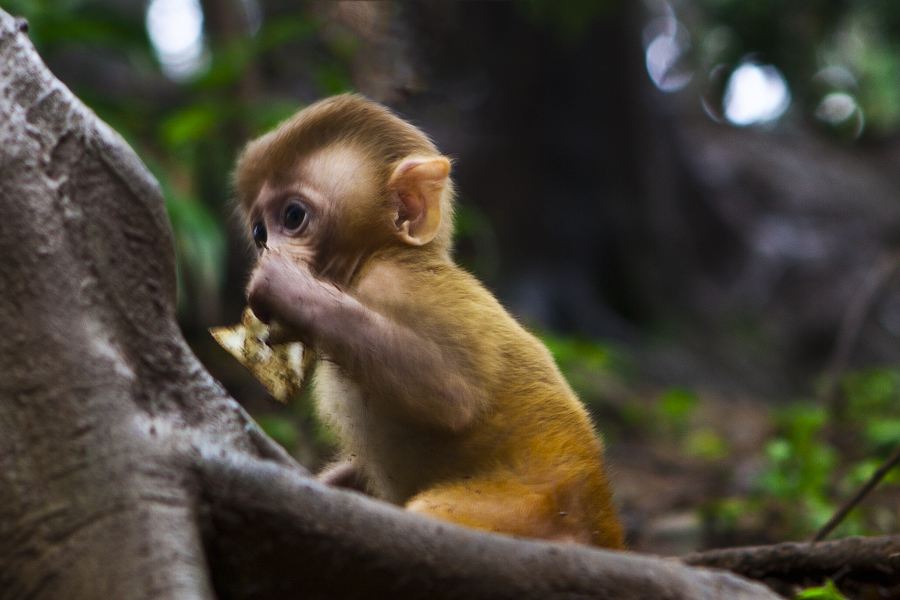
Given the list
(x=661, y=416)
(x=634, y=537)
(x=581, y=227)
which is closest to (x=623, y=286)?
(x=581, y=227)

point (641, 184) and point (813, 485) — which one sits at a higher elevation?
point (641, 184)

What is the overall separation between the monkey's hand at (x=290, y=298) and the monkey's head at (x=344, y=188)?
0.26 metres

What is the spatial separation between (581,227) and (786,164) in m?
3.54

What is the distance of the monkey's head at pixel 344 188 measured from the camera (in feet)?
9.87

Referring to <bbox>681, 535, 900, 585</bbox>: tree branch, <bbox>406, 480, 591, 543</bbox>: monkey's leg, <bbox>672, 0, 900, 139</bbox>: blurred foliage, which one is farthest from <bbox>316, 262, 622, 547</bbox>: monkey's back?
<bbox>672, 0, 900, 139</bbox>: blurred foliage

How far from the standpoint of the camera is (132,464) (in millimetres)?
1965

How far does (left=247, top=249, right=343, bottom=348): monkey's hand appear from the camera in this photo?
266 cm

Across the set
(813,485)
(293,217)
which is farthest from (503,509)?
(813,485)

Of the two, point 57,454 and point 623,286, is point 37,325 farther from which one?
point 623,286

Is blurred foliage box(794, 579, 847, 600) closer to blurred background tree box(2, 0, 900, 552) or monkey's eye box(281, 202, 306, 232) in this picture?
monkey's eye box(281, 202, 306, 232)

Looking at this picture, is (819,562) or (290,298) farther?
(819,562)

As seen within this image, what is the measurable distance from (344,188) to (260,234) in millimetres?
316

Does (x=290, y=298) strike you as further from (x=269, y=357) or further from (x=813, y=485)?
(x=813, y=485)

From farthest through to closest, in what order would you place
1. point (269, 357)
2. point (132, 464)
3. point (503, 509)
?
point (269, 357), point (503, 509), point (132, 464)
